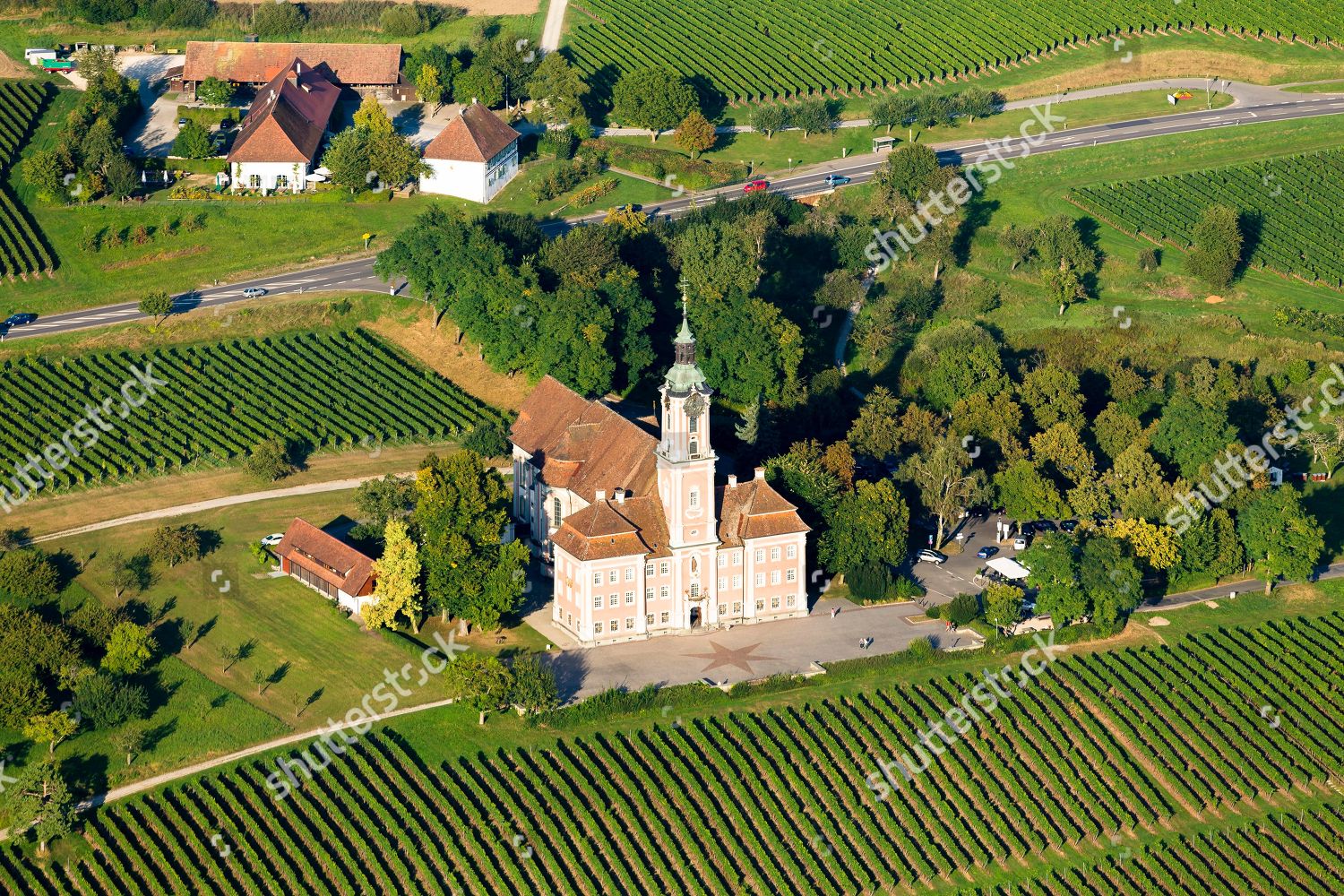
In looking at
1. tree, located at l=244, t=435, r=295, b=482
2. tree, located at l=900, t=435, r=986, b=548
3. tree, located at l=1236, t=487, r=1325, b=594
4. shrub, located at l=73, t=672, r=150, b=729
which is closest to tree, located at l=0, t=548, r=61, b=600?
shrub, located at l=73, t=672, r=150, b=729

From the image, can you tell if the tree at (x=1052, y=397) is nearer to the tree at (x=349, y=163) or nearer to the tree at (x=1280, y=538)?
the tree at (x=1280, y=538)

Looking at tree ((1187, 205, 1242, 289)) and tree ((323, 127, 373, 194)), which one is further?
tree ((323, 127, 373, 194))

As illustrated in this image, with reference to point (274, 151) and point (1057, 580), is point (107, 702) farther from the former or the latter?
point (274, 151)

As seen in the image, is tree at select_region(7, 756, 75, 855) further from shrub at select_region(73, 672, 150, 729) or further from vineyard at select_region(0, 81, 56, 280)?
vineyard at select_region(0, 81, 56, 280)

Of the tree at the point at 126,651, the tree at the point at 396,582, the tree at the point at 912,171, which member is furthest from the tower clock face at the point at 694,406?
the tree at the point at 912,171

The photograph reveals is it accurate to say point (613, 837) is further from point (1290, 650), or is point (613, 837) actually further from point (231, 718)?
point (1290, 650)

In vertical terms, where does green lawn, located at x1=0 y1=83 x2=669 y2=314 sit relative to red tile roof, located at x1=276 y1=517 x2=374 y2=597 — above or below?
above

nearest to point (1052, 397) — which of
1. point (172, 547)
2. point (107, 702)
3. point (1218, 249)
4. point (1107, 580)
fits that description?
point (1107, 580)
